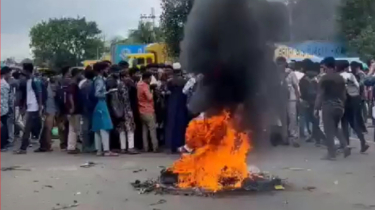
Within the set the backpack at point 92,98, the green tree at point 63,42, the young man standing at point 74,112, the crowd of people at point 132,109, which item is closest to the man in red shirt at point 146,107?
the crowd of people at point 132,109

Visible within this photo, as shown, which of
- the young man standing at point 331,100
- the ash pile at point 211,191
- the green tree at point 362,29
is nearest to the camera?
the ash pile at point 211,191

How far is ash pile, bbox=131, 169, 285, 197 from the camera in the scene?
Answer: 8273 millimetres

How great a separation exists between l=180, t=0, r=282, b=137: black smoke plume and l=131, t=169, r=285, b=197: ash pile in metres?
0.85

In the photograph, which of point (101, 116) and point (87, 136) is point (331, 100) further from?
point (87, 136)

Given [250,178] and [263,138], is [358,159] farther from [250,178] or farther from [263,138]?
[250,178]

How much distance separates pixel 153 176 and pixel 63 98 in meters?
3.84

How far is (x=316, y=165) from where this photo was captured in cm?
1091

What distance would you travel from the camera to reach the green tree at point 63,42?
49.0 meters

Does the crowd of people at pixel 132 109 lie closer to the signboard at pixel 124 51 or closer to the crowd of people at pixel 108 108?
the crowd of people at pixel 108 108

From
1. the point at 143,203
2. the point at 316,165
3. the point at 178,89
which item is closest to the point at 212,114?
the point at 143,203

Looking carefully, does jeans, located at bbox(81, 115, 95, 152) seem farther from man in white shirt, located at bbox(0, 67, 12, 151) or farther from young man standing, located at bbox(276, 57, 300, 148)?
young man standing, located at bbox(276, 57, 300, 148)

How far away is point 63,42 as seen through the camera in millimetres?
49906

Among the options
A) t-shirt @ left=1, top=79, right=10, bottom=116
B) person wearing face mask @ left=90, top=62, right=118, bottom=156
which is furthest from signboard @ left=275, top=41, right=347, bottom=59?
t-shirt @ left=1, top=79, right=10, bottom=116

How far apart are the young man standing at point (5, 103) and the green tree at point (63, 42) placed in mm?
33155
